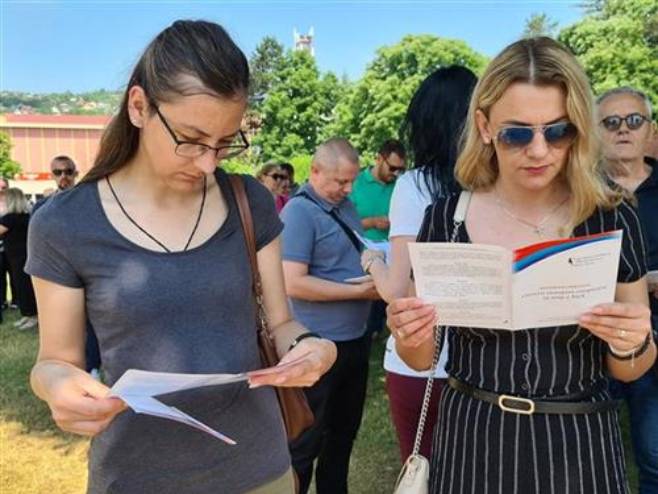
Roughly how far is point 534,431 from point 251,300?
0.76 metres

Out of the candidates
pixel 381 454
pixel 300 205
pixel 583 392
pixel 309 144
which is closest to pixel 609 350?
pixel 583 392

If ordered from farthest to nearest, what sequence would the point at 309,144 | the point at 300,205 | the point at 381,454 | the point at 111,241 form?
1. the point at 309,144
2. the point at 381,454
3. the point at 300,205
4. the point at 111,241

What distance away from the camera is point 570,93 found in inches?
60.7

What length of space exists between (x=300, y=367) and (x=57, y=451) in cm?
374

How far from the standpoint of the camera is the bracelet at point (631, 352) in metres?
1.49

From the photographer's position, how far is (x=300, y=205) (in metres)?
3.04

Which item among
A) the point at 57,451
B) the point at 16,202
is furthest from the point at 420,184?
the point at 16,202

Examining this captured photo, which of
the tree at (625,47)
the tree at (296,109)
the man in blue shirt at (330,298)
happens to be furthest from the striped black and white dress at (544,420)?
the tree at (296,109)

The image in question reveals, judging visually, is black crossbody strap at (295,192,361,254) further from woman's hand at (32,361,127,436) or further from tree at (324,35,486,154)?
tree at (324,35,486,154)

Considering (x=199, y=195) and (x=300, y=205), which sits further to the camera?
(x=300, y=205)

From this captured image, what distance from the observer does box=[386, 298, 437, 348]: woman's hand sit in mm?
1531

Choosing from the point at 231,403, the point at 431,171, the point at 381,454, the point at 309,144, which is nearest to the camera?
the point at 231,403

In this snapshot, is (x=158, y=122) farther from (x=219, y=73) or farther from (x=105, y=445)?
(x=105, y=445)

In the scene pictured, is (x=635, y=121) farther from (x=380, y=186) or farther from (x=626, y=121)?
(x=380, y=186)
